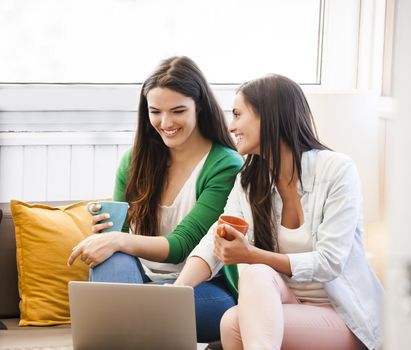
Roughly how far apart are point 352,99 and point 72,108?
43.4 inches

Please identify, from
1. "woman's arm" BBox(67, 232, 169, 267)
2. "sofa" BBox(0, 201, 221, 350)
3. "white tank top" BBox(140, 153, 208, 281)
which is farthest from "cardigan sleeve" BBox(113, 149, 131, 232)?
"sofa" BBox(0, 201, 221, 350)

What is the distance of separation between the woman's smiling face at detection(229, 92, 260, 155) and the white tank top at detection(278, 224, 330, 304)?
0.79 ft

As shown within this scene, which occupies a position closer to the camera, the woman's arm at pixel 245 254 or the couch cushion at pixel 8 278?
the woman's arm at pixel 245 254

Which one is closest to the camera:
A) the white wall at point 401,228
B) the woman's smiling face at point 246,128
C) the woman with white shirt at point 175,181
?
the white wall at point 401,228

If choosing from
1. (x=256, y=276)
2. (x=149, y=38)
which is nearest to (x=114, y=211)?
(x=256, y=276)

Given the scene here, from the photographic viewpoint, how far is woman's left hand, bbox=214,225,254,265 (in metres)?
1.77

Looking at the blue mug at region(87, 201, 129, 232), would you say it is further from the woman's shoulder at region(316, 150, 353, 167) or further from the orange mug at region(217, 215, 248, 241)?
the woman's shoulder at region(316, 150, 353, 167)

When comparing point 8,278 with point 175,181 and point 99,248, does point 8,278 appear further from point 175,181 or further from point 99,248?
point 175,181

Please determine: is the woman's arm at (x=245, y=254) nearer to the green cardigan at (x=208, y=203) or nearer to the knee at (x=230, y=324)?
the knee at (x=230, y=324)

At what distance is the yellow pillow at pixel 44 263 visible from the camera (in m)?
2.27

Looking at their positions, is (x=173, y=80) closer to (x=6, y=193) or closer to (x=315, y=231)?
(x=315, y=231)

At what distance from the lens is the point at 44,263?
90.4 inches

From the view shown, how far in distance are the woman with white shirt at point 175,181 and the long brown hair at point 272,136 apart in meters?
0.25

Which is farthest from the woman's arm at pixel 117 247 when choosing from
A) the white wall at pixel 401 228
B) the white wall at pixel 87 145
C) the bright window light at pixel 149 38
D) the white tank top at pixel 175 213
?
the white wall at pixel 401 228
